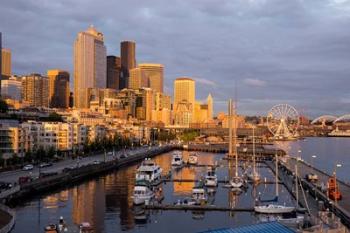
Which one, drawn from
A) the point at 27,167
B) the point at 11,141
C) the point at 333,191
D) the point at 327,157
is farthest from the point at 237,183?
the point at 327,157

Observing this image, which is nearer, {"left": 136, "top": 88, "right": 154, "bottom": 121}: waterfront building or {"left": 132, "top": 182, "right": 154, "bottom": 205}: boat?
{"left": 132, "top": 182, "right": 154, "bottom": 205}: boat

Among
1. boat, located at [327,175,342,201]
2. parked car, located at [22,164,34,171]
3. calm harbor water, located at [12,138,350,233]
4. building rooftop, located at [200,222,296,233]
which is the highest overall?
building rooftop, located at [200,222,296,233]

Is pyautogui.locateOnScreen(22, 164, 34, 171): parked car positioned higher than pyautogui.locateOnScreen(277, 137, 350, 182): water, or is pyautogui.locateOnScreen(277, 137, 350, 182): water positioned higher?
pyautogui.locateOnScreen(22, 164, 34, 171): parked car

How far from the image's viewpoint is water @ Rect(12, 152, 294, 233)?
84.4 ft

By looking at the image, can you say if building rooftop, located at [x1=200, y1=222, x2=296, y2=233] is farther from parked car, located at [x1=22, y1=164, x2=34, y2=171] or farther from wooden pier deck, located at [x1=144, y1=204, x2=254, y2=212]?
parked car, located at [x1=22, y1=164, x2=34, y2=171]

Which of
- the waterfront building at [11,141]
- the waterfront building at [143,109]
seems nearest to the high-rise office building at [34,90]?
the waterfront building at [143,109]

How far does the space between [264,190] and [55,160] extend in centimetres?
2553

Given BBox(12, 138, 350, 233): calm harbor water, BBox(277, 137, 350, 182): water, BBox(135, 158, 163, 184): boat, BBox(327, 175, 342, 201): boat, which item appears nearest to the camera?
BBox(12, 138, 350, 233): calm harbor water

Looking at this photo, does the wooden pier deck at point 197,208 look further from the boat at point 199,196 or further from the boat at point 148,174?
the boat at point 148,174

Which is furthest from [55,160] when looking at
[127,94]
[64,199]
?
[127,94]

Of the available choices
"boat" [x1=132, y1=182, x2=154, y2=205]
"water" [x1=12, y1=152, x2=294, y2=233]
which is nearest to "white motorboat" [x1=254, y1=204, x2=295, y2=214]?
"water" [x1=12, y1=152, x2=294, y2=233]

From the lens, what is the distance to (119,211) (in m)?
29.6

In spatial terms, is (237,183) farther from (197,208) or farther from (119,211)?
(119,211)

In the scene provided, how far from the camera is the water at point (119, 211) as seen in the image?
84.4 ft
